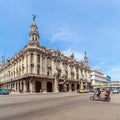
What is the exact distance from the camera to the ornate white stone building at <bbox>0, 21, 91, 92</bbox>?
60.0 metres

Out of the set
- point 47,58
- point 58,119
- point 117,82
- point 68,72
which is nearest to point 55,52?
point 47,58

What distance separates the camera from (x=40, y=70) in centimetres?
6153

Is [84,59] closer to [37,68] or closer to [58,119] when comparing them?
[37,68]

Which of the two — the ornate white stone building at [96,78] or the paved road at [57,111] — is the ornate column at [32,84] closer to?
the paved road at [57,111]

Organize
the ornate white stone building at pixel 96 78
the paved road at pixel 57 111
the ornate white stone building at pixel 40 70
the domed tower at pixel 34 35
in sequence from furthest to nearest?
1. the ornate white stone building at pixel 96 78
2. the domed tower at pixel 34 35
3. the ornate white stone building at pixel 40 70
4. the paved road at pixel 57 111

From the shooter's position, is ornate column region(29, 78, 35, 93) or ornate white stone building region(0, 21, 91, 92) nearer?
ornate column region(29, 78, 35, 93)

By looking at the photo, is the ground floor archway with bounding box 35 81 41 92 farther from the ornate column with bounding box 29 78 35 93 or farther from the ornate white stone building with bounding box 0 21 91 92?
the ornate column with bounding box 29 78 35 93

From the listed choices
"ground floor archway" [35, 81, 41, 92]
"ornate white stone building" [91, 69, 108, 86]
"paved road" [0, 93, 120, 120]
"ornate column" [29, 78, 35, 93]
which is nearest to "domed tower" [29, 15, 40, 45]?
"ornate column" [29, 78, 35, 93]

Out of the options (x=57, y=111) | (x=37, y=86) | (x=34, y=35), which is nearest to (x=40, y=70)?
(x=37, y=86)

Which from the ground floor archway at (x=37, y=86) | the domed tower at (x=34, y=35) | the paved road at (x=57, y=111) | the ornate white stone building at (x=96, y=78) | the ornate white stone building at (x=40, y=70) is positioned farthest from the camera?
the ornate white stone building at (x=96, y=78)

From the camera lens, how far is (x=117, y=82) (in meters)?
146

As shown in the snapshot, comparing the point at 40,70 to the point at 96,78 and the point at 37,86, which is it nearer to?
the point at 37,86

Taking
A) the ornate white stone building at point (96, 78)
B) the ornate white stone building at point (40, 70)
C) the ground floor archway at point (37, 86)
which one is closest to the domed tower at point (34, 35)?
→ the ornate white stone building at point (40, 70)

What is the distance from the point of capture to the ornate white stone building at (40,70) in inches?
2362
